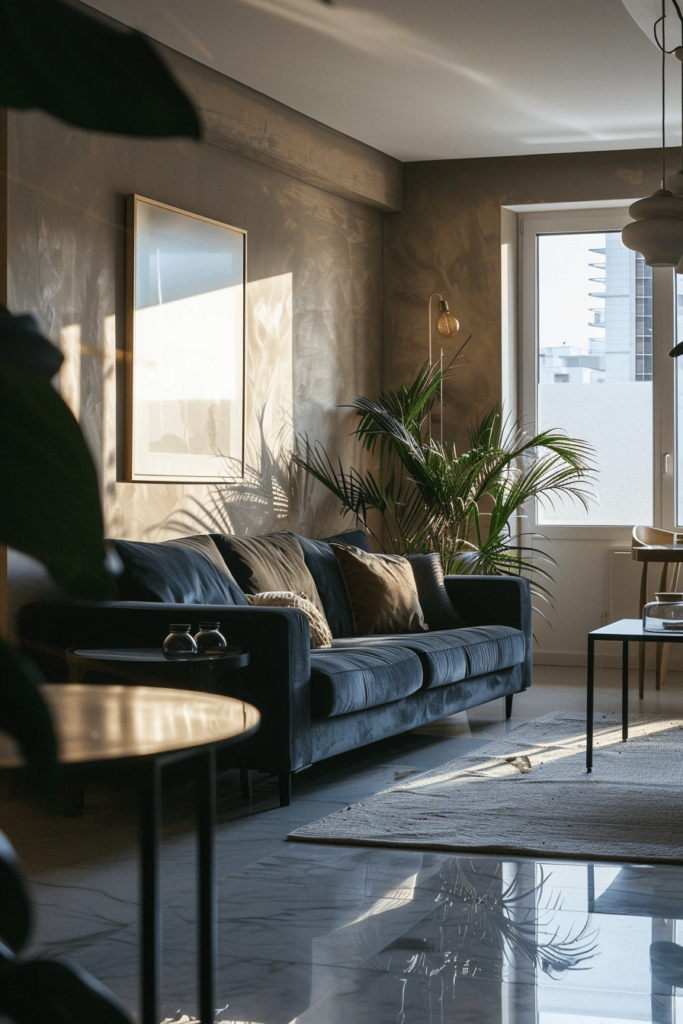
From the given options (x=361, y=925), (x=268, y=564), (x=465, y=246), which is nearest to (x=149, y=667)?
(x=361, y=925)

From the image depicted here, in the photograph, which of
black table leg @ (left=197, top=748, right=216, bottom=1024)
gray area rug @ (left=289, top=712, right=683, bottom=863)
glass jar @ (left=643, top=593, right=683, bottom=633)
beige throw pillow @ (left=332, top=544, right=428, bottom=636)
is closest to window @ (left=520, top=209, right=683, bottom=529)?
beige throw pillow @ (left=332, top=544, right=428, bottom=636)

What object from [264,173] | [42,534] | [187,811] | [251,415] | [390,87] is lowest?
[187,811]

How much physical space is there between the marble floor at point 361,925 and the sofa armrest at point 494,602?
199 cm

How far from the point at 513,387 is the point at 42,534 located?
7200 millimetres

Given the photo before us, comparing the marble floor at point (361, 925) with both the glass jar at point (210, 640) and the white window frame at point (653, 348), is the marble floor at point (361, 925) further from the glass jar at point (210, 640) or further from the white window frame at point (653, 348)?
the white window frame at point (653, 348)

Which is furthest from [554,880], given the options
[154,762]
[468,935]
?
[154,762]

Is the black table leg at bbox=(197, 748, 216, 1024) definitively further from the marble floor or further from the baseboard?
the baseboard

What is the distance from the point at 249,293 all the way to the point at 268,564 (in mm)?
1625

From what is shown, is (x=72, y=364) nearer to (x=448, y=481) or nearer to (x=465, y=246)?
(x=448, y=481)

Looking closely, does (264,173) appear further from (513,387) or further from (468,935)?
(468,935)

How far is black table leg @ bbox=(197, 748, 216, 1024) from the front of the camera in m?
1.84

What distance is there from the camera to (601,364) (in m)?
7.18

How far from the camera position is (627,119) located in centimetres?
629

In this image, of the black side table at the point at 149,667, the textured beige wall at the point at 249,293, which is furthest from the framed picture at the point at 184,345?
the black side table at the point at 149,667
